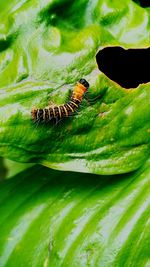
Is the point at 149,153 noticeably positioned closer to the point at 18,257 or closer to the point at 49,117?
the point at 49,117

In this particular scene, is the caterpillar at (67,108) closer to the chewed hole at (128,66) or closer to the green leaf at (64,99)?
the green leaf at (64,99)

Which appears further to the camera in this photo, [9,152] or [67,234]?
[67,234]

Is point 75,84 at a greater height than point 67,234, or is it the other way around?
point 75,84

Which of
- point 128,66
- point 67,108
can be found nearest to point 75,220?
point 67,108

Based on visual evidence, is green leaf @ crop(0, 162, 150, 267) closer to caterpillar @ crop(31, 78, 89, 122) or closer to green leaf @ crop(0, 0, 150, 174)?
green leaf @ crop(0, 0, 150, 174)

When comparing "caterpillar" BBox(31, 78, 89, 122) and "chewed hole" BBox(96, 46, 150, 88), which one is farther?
"chewed hole" BBox(96, 46, 150, 88)

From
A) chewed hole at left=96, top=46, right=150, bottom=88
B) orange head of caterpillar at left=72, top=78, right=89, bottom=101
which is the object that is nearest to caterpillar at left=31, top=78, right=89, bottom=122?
orange head of caterpillar at left=72, top=78, right=89, bottom=101

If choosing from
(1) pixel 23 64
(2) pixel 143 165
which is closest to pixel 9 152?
(1) pixel 23 64
